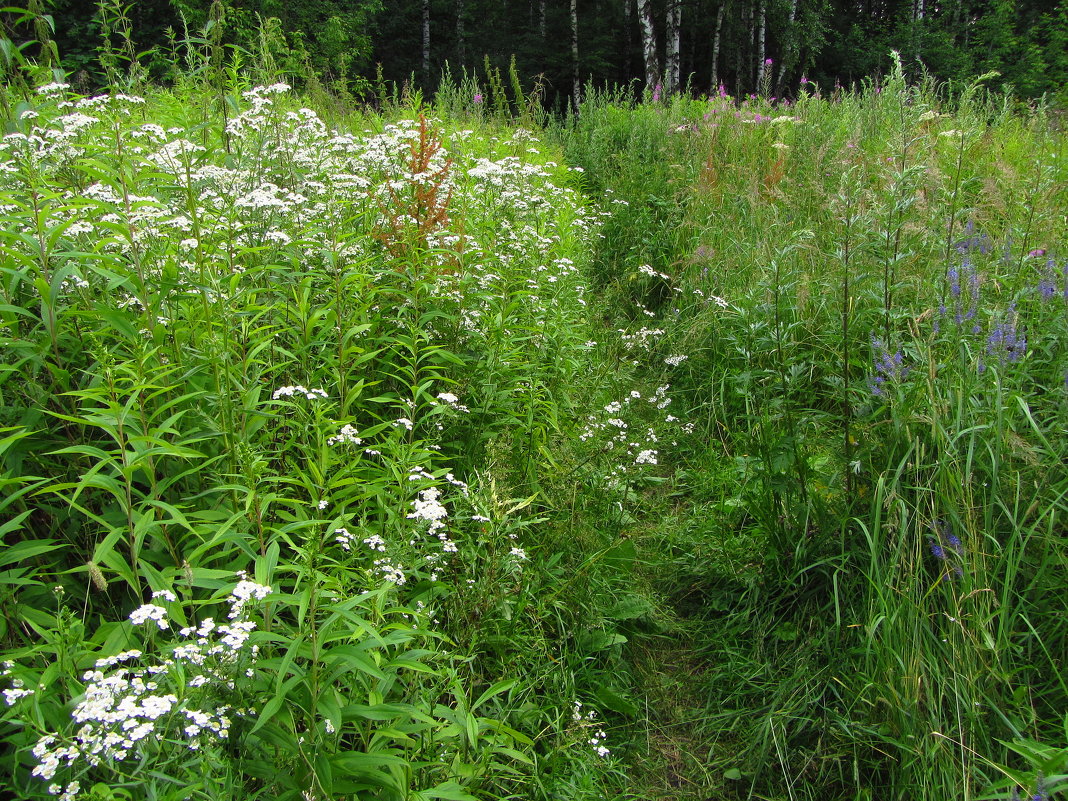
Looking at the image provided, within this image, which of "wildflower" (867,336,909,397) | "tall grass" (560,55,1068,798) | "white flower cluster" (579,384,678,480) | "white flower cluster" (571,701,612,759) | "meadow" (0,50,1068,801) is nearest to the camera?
"meadow" (0,50,1068,801)

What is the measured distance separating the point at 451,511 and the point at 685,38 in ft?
121

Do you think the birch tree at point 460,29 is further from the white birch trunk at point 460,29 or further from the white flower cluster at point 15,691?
the white flower cluster at point 15,691


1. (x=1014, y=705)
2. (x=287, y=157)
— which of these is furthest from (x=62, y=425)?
(x=1014, y=705)

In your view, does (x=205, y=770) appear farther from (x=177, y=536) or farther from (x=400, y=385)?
(x=400, y=385)

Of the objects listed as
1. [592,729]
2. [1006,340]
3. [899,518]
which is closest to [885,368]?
[1006,340]

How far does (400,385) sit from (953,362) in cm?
244

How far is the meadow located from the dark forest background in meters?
16.6

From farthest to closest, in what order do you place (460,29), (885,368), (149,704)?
(460,29)
(885,368)
(149,704)

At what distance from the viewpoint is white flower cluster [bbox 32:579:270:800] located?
1329 mm

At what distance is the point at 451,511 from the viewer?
293 cm

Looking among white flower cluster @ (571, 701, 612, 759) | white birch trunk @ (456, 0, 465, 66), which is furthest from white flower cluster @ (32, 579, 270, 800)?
white birch trunk @ (456, 0, 465, 66)

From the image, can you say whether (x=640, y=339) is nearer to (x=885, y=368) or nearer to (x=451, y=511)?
(x=885, y=368)

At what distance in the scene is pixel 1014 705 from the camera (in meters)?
2.19

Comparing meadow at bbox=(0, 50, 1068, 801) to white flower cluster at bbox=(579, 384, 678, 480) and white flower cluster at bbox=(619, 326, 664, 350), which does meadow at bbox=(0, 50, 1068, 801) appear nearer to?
white flower cluster at bbox=(579, 384, 678, 480)
